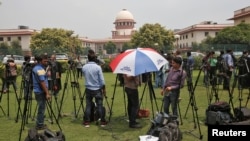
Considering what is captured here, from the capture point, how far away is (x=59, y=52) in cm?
3450

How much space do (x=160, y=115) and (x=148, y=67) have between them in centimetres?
107

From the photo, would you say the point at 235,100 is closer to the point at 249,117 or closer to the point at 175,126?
the point at 249,117

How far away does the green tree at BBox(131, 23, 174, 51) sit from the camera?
6394cm

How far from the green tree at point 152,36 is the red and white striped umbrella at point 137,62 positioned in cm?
5621

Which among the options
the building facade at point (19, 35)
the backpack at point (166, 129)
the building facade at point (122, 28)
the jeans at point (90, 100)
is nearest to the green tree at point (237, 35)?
the building facade at point (19, 35)

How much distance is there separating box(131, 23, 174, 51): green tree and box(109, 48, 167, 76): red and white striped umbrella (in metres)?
56.2

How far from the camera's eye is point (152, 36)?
210ft

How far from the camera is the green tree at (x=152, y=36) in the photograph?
6394 cm

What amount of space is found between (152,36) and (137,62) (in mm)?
57734

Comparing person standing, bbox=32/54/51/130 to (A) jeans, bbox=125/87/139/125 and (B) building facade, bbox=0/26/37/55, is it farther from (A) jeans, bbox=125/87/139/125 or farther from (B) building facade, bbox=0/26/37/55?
(B) building facade, bbox=0/26/37/55

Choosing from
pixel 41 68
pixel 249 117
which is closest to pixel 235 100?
pixel 249 117

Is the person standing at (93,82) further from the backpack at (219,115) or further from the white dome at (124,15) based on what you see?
the white dome at (124,15)

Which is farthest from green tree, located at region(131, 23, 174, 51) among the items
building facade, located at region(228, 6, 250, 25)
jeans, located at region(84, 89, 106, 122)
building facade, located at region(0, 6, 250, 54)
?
jeans, located at region(84, 89, 106, 122)

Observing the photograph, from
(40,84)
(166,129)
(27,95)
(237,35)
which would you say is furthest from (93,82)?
(237,35)
